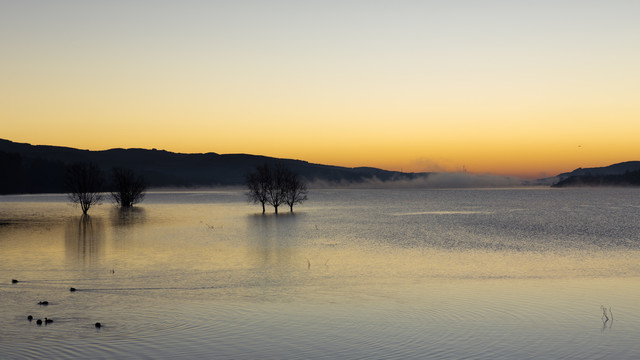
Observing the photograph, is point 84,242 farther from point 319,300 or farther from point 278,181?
point 278,181

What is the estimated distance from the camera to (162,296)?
80.6 ft

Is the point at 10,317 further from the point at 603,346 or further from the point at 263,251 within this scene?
the point at 263,251

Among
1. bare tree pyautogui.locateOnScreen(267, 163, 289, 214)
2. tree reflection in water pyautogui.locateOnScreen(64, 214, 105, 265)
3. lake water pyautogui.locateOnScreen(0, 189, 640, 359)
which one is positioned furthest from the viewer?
bare tree pyautogui.locateOnScreen(267, 163, 289, 214)

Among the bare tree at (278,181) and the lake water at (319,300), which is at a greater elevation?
the bare tree at (278,181)

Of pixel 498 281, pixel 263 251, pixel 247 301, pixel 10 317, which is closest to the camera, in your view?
pixel 10 317

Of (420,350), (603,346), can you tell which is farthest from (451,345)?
(603,346)

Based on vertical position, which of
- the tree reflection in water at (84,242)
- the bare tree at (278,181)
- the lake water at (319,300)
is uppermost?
the bare tree at (278,181)

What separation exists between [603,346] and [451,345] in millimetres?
4553

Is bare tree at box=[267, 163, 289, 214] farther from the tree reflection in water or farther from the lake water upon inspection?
the lake water

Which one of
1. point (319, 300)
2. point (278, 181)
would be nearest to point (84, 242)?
point (319, 300)

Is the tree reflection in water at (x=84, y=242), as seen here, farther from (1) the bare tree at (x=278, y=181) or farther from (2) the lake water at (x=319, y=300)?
(1) the bare tree at (x=278, y=181)

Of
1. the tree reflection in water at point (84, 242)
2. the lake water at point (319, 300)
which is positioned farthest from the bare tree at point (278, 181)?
the lake water at point (319, 300)

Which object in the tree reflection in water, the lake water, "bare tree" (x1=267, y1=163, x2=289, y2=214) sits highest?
"bare tree" (x1=267, y1=163, x2=289, y2=214)

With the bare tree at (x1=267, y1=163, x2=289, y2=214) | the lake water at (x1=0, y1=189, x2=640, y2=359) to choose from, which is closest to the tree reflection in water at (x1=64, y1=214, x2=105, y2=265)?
the lake water at (x1=0, y1=189, x2=640, y2=359)
